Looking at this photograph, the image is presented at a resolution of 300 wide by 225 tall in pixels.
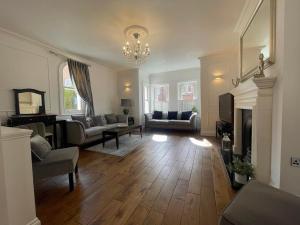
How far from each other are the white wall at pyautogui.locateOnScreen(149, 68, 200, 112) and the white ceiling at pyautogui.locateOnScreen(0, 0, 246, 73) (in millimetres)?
2547

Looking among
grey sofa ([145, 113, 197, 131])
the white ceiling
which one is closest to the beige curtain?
the white ceiling

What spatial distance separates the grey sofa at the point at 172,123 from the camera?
226 inches

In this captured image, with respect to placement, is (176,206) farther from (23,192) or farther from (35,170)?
(35,170)

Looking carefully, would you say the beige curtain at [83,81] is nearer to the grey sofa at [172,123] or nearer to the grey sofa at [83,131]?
the grey sofa at [83,131]

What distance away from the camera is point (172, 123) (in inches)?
238

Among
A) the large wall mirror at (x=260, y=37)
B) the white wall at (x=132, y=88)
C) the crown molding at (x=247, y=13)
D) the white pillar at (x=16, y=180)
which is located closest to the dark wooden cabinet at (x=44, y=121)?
the white pillar at (x=16, y=180)

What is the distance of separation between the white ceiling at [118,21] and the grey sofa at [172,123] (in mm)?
2699

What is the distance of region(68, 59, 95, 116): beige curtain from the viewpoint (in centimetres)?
472

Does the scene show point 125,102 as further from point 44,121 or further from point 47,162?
point 47,162

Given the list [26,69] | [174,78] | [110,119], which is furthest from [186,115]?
[26,69]

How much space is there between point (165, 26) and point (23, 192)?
10.7 ft

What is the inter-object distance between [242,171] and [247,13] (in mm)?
2515

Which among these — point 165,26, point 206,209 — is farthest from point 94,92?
point 206,209

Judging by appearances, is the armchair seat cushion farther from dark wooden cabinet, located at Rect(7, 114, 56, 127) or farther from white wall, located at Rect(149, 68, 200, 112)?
white wall, located at Rect(149, 68, 200, 112)
